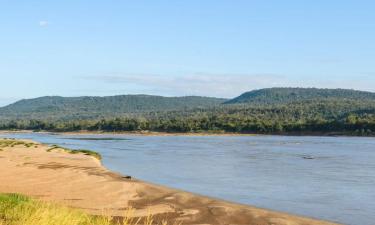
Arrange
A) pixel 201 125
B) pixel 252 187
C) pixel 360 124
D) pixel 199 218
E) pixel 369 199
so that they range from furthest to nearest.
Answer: pixel 201 125 → pixel 360 124 → pixel 252 187 → pixel 369 199 → pixel 199 218

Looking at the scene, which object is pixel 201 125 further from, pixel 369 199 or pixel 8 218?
pixel 8 218

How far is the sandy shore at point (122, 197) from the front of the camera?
2134cm

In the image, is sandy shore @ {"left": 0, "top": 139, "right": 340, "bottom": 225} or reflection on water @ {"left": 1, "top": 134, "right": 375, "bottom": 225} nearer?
sandy shore @ {"left": 0, "top": 139, "right": 340, "bottom": 225}

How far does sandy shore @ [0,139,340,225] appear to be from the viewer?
70.0ft

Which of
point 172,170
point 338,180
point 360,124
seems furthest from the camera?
point 360,124

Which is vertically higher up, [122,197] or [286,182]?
[122,197]

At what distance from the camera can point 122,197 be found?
86.2 feet

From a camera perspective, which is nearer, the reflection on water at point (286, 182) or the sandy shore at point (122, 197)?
the sandy shore at point (122, 197)

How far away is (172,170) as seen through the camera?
43500mm

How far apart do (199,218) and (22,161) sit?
27.2 meters

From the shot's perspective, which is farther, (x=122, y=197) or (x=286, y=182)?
(x=286, y=182)

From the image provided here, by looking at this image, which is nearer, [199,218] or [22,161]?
[199,218]

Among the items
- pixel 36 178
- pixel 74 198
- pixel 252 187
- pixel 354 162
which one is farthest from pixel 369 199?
pixel 354 162

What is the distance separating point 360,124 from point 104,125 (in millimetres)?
88901
